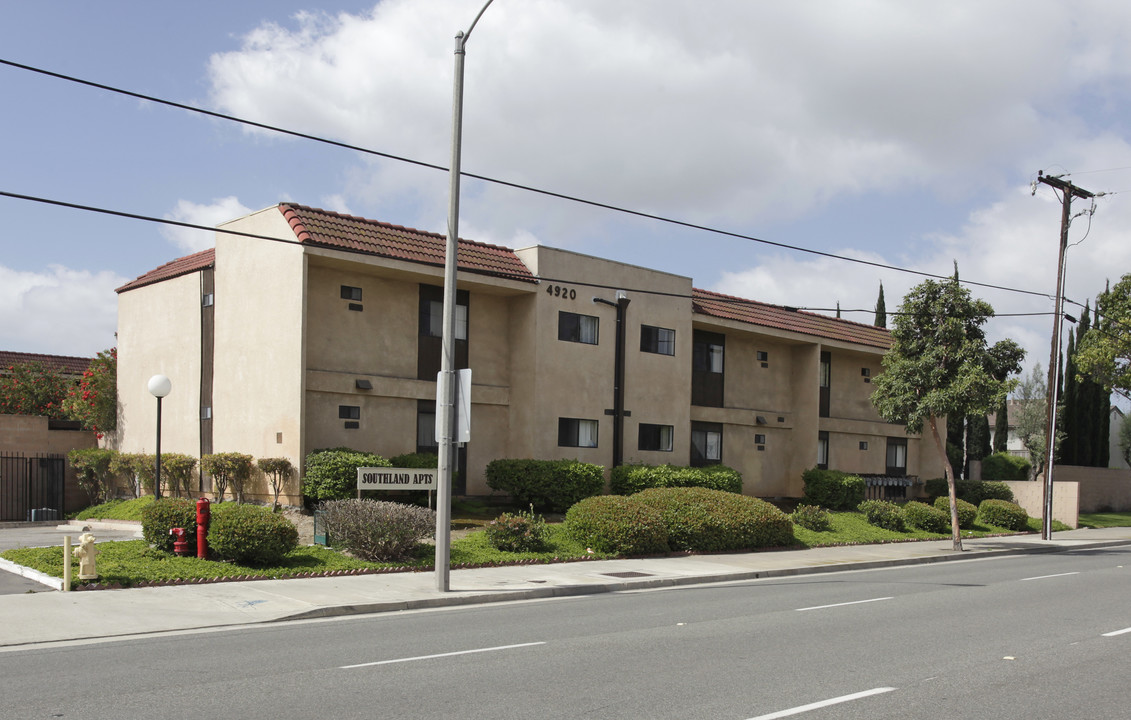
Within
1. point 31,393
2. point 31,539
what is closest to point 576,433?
point 31,539

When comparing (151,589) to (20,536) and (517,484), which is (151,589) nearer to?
(20,536)

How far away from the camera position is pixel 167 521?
1614 cm

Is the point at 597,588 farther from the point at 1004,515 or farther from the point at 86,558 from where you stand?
the point at 1004,515

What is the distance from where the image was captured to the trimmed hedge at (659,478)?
27.5 metres

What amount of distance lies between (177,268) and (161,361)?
112 inches

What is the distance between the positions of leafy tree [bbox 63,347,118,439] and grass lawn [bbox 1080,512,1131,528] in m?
33.9

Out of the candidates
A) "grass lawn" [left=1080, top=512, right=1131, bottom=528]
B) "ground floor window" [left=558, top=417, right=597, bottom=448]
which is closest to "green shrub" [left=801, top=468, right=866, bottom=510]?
"ground floor window" [left=558, top=417, right=597, bottom=448]

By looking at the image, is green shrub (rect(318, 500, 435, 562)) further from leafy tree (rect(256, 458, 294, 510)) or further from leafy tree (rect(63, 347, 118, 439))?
leafy tree (rect(63, 347, 118, 439))

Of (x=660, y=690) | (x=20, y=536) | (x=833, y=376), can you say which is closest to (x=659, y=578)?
(x=660, y=690)

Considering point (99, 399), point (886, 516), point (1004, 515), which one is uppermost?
point (99, 399)

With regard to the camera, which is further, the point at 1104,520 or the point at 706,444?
the point at 1104,520

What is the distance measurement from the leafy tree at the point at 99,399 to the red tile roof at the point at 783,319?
17.9 metres

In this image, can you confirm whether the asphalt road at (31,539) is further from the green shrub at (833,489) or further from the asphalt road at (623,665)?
the green shrub at (833,489)

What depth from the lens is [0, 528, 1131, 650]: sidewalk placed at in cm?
1168
